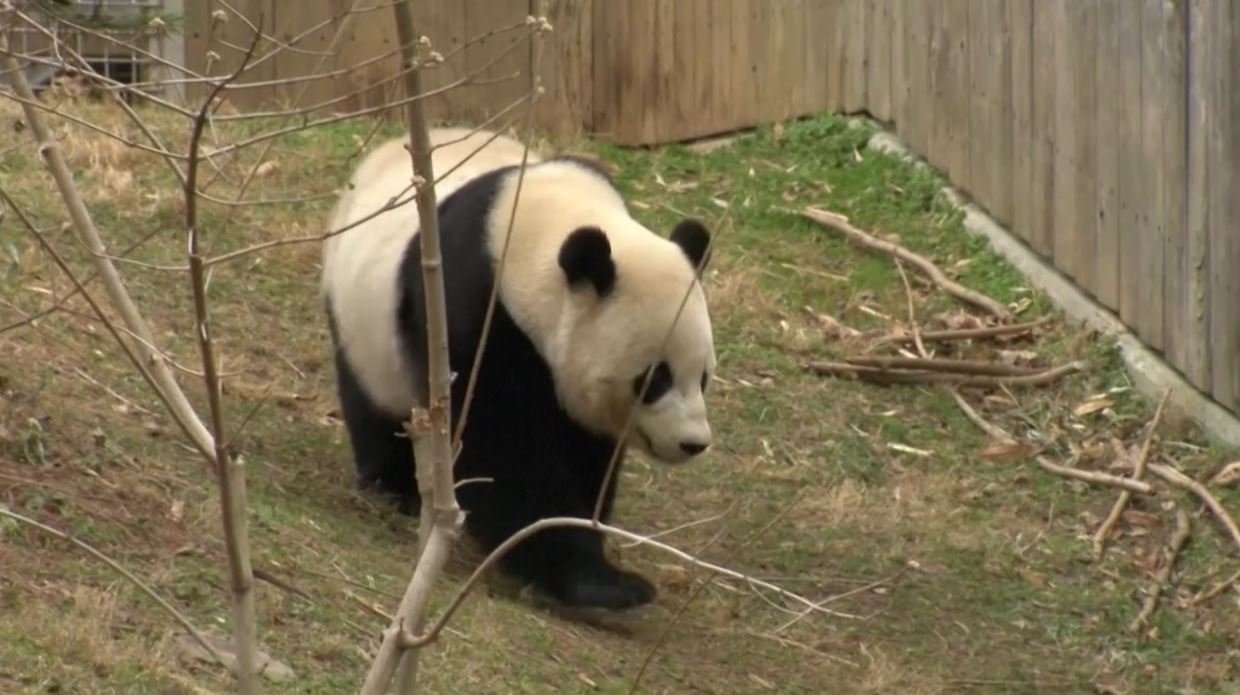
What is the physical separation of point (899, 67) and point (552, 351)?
15.8 feet

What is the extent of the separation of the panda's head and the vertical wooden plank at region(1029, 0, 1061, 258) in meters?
3.41

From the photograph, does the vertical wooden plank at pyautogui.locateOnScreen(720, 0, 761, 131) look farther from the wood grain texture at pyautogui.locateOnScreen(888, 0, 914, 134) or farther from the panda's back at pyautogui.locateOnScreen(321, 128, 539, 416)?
the panda's back at pyautogui.locateOnScreen(321, 128, 539, 416)

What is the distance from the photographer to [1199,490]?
6727 mm

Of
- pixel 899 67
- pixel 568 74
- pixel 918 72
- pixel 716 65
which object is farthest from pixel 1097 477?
pixel 568 74

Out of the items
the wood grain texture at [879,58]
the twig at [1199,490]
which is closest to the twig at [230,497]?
the twig at [1199,490]

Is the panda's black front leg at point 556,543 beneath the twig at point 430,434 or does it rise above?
beneath

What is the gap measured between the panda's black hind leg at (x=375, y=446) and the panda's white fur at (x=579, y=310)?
5.9 inches

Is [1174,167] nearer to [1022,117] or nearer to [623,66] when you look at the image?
[1022,117]

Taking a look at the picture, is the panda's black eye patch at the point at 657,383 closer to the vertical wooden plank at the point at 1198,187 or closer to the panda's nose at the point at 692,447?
the panda's nose at the point at 692,447

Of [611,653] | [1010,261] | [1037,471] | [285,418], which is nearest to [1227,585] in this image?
[1037,471]

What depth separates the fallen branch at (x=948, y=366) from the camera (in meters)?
7.83

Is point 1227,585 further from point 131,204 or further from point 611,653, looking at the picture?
point 131,204

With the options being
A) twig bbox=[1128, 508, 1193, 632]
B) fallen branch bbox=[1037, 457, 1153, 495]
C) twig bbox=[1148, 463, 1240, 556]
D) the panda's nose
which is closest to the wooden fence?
twig bbox=[1148, 463, 1240, 556]

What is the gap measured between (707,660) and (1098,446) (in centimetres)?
256
